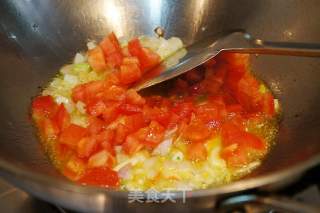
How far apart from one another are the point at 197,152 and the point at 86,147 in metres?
0.32

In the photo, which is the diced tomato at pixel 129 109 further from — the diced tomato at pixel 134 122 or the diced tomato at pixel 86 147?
the diced tomato at pixel 86 147

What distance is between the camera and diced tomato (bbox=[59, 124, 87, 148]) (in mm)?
1252

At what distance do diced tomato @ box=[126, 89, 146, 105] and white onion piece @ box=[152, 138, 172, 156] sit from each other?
15cm

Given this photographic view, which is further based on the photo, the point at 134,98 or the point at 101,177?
the point at 134,98

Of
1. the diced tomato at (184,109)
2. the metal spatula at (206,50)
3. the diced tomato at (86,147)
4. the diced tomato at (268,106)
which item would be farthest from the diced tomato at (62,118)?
the diced tomato at (268,106)

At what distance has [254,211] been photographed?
90 centimetres

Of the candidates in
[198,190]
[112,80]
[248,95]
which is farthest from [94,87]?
[198,190]

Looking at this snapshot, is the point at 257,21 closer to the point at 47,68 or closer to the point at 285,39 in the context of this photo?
the point at 285,39

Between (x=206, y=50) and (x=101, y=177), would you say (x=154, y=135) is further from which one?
(x=206, y=50)

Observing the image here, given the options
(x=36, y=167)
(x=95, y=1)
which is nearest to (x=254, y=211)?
(x=36, y=167)

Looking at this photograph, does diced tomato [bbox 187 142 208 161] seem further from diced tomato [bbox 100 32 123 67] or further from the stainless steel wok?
diced tomato [bbox 100 32 123 67]

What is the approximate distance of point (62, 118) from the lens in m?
1.33

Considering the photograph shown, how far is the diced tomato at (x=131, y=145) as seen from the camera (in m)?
1.24

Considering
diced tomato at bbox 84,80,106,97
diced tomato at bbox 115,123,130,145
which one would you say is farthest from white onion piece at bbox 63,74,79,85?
diced tomato at bbox 115,123,130,145
